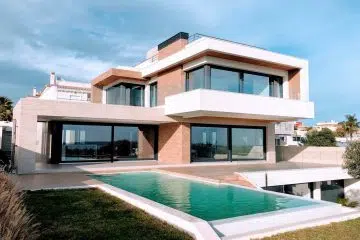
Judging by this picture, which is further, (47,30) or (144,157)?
(144,157)

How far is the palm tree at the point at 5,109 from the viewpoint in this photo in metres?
38.6

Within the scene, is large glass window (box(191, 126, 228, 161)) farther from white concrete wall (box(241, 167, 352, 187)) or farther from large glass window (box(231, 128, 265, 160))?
white concrete wall (box(241, 167, 352, 187))

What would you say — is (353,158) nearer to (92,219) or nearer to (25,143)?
(92,219)

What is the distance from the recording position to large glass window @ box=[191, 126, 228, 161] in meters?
21.9

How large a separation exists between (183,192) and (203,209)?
275cm

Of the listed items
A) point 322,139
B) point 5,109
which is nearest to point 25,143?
point 5,109

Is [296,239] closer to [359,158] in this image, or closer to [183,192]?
[183,192]

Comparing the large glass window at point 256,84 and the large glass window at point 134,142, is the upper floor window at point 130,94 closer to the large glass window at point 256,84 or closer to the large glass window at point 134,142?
the large glass window at point 134,142

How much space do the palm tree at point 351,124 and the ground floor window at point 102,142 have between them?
180 feet

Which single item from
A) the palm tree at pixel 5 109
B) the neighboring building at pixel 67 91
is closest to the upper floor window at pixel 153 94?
the neighboring building at pixel 67 91

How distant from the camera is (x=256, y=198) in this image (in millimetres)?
10273

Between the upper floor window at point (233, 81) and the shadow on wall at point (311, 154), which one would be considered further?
the shadow on wall at point (311, 154)

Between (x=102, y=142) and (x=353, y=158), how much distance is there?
51.2ft

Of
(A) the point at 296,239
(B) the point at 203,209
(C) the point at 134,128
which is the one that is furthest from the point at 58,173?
(A) the point at 296,239
